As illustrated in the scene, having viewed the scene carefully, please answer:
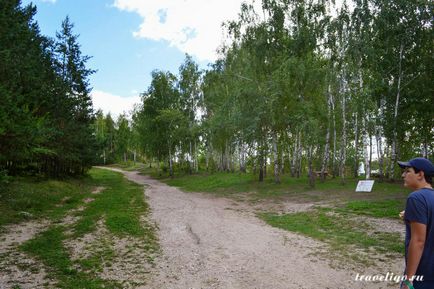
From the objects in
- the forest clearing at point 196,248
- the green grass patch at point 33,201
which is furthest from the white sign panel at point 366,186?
the green grass patch at point 33,201

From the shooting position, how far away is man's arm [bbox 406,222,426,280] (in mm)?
2961

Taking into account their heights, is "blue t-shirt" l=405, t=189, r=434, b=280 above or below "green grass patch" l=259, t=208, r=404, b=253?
above

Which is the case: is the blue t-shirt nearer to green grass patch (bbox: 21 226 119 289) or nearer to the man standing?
the man standing

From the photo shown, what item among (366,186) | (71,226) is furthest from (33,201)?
(366,186)

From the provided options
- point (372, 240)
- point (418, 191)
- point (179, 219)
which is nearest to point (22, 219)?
point (179, 219)

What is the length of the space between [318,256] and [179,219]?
22.2ft

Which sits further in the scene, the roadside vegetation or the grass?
the roadside vegetation

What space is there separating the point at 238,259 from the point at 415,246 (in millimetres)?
5593

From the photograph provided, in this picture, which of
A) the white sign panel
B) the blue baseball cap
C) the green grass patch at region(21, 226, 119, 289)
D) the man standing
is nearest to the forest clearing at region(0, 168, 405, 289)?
the green grass patch at region(21, 226, 119, 289)

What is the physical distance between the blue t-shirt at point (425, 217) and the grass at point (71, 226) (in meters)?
5.39

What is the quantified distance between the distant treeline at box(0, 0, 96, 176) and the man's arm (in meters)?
13.1

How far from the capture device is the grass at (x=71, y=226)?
6944 millimetres

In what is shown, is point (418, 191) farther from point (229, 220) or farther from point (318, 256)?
point (229, 220)

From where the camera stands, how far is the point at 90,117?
100ft
